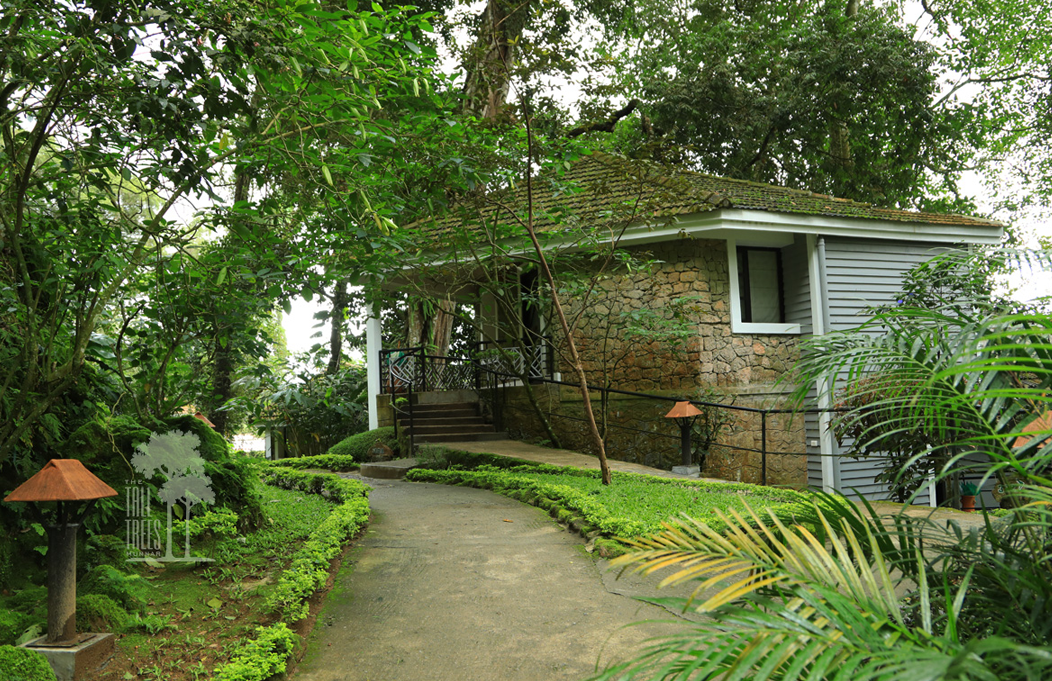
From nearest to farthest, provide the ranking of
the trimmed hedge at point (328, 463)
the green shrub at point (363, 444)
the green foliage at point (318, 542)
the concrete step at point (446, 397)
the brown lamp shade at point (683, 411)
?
the green foliage at point (318, 542) < the brown lamp shade at point (683, 411) < the trimmed hedge at point (328, 463) < the green shrub at point (363, 444) < the concrete step at point (446, 397)

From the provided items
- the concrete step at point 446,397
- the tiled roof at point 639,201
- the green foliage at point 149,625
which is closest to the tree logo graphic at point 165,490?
the green foliage at point 149,625

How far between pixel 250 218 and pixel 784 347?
30.8 feet

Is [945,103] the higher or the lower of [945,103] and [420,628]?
the higher

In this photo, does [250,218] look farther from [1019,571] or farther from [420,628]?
[1019,571]

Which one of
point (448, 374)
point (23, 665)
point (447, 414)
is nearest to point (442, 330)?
point (448, 374)

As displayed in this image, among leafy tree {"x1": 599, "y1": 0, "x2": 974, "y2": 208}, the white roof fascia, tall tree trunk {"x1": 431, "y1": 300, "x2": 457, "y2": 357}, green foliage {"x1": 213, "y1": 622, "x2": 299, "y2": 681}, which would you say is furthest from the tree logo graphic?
leafy tree {"x1": 599, "y1": 0, "x2": 974, "y2": 208}

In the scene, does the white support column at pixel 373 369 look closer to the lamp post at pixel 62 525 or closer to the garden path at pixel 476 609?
the garden path at pixel 476 609

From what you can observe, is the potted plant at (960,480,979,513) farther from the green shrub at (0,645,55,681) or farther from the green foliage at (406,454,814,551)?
the green shrub at (0,645,55,681)

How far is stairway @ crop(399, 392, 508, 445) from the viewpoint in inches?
482

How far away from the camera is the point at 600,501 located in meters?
6.53

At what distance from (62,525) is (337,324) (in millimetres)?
14878

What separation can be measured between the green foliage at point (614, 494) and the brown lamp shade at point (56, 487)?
11.1ft

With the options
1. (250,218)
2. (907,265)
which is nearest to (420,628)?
(250,218)

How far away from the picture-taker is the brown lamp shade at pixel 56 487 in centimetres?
319
